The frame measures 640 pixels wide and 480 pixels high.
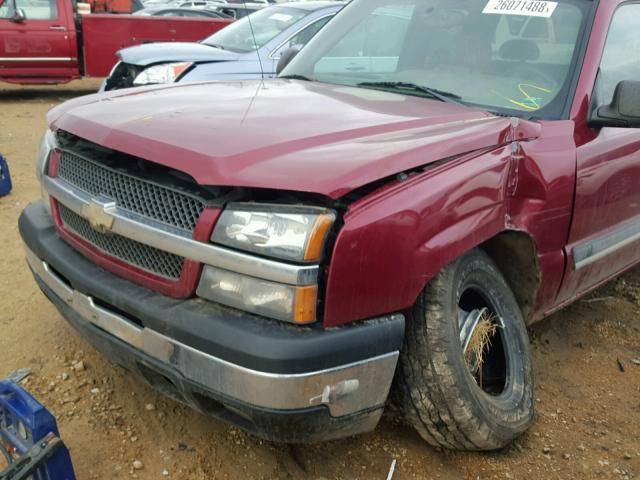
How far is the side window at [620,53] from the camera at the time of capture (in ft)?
10.2

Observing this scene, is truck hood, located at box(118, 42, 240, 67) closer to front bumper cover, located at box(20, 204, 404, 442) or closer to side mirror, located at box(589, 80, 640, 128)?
side mirror, located at box(589, 80, 640, 128)

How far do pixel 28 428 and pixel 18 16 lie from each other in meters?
9.66

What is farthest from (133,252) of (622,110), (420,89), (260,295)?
(622,110)

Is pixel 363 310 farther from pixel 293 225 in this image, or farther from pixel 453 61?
pixel 453 61

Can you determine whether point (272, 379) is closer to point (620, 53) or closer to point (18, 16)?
point (620, 53)

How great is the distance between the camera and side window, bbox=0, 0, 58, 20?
10102 millimetres

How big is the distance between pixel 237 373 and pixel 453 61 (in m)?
1.96

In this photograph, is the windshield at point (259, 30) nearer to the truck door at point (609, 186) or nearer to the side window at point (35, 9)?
the side window at point (35, 9)

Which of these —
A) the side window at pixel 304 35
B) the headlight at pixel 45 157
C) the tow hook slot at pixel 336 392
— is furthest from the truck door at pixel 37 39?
the tow hook slot at pixel 336 392

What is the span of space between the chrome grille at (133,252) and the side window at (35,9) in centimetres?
909

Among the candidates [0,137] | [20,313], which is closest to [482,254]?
[20,313]

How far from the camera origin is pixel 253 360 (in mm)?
1875

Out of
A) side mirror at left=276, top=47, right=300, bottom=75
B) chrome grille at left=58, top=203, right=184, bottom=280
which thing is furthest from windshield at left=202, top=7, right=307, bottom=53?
chrome grille at left=58, top=203, right=184, bottom=280

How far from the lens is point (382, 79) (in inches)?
129
